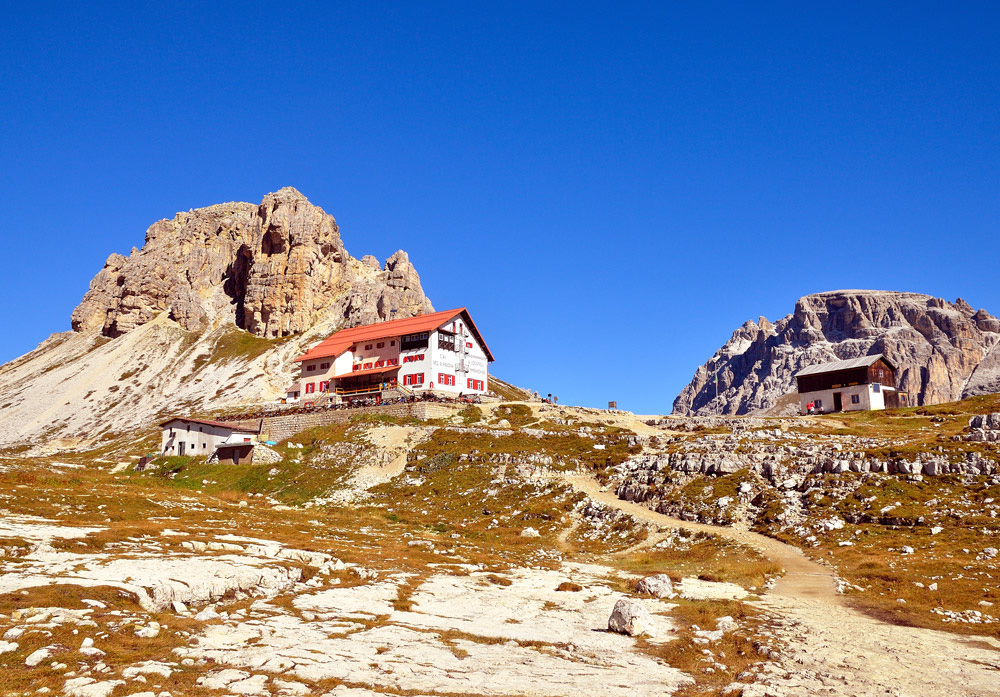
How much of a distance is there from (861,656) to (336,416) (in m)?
72.4

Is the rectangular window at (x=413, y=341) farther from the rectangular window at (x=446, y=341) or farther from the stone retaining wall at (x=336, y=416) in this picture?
the stone retaining wall at (x=336, y=416)

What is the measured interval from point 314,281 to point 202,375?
144ft

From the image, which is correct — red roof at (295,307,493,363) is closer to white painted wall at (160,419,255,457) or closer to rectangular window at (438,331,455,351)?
rectangular window at (438,331,455,351)

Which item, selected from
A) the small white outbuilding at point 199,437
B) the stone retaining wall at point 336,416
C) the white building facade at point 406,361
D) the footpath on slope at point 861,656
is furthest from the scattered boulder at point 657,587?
the white building facade at point 406,361

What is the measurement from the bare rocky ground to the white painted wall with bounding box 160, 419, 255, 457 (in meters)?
33.7

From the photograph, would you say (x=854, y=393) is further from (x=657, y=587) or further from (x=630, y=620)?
(x=630, y=620)

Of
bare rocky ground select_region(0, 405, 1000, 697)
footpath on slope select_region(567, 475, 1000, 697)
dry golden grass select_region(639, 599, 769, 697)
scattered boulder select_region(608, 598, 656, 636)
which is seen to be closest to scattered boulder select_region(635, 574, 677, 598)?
bare rocky ground select_region(0, 405, 1000, 697)

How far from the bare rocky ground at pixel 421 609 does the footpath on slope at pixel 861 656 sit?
0.31 feet

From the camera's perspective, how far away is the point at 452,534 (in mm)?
47844

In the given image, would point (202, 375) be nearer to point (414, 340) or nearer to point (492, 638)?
point (414, 340)

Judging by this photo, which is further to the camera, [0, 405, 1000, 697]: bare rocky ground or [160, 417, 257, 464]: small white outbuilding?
[160, 417, 257, 464]: small white outbuilding

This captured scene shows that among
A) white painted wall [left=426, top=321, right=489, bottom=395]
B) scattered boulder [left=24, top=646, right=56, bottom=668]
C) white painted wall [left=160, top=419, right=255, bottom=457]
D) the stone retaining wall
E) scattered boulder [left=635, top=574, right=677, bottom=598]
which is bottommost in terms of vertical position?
scattered boulder [left=635, top=574, right=677, bottom=598]

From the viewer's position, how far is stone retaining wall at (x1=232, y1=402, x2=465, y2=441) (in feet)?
265

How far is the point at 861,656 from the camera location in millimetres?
19156
